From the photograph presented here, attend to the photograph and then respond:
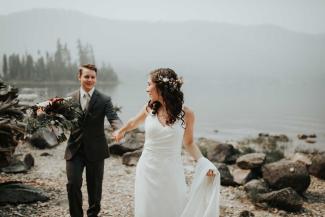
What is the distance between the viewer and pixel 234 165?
47.9 ft

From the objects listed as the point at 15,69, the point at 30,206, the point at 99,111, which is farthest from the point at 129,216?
the point at 15,69

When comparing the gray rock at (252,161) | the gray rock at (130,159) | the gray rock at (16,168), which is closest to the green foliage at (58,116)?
the gray rock at (16,168)

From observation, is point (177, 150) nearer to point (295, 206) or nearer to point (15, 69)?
point (295, 206)

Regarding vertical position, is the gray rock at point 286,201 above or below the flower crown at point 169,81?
below

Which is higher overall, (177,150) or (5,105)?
(5,105)

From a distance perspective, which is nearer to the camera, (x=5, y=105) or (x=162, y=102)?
(x=162, y=102)

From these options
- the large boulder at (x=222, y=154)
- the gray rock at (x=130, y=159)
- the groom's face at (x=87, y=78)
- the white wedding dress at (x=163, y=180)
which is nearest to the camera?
the white wedding dress at (x=163, y=180)

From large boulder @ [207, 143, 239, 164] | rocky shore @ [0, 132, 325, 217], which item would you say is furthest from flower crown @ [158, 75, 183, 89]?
large boulder @ [207, 143, 239, 164]

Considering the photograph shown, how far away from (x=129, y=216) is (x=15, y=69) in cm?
13691

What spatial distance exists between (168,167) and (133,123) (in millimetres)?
958

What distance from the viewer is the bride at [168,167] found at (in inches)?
188

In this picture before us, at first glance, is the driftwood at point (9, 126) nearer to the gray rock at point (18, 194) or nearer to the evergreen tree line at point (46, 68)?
the gray rock at point (18, 194)

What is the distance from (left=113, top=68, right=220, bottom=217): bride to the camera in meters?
4.78

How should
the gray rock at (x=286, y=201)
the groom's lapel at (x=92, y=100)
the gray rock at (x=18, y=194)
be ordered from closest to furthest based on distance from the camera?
the groom's lapel at (x=92, y=100) → the gray rock at (x=18, y=194) → the gray rock at (x=286, y=201)
